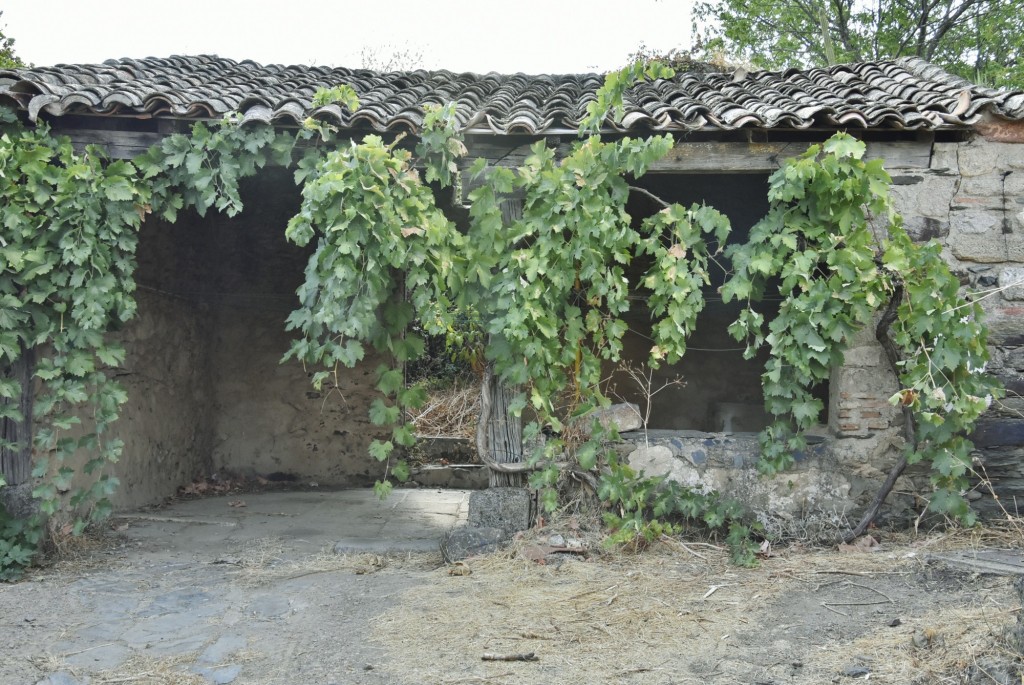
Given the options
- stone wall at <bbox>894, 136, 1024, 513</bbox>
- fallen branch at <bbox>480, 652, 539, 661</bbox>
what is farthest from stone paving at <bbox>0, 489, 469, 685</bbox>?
stone wall at <bbox>894, 136, 1024, 513</bbox>

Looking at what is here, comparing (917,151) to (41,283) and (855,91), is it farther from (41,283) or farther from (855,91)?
(41,283)

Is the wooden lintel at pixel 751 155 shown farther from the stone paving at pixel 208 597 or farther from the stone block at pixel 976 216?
the stone paving at pixel 208 597

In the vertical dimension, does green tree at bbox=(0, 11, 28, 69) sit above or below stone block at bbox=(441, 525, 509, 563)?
above

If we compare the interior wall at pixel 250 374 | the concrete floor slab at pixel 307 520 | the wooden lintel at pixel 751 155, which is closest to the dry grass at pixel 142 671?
the concrete floor slab at pixel 307 520

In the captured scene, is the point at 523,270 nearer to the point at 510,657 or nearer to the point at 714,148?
the point at 714,148

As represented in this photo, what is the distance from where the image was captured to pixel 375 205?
169 inches

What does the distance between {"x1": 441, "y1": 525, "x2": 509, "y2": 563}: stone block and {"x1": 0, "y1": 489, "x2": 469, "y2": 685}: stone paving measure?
439 millimetres

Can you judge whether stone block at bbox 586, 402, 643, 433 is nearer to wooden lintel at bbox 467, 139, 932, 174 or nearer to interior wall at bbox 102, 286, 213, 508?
wooden lintel at bbox 467, 139, 932, 174

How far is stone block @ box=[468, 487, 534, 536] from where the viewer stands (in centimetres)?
504

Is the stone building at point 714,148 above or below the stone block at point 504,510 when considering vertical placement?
above

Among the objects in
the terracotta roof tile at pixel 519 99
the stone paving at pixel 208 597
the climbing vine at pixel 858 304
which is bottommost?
the stone paving at pixel 208 597

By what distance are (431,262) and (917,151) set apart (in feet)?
9.33

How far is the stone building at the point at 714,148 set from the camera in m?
4.72

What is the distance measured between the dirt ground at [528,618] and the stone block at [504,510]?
15 cm
